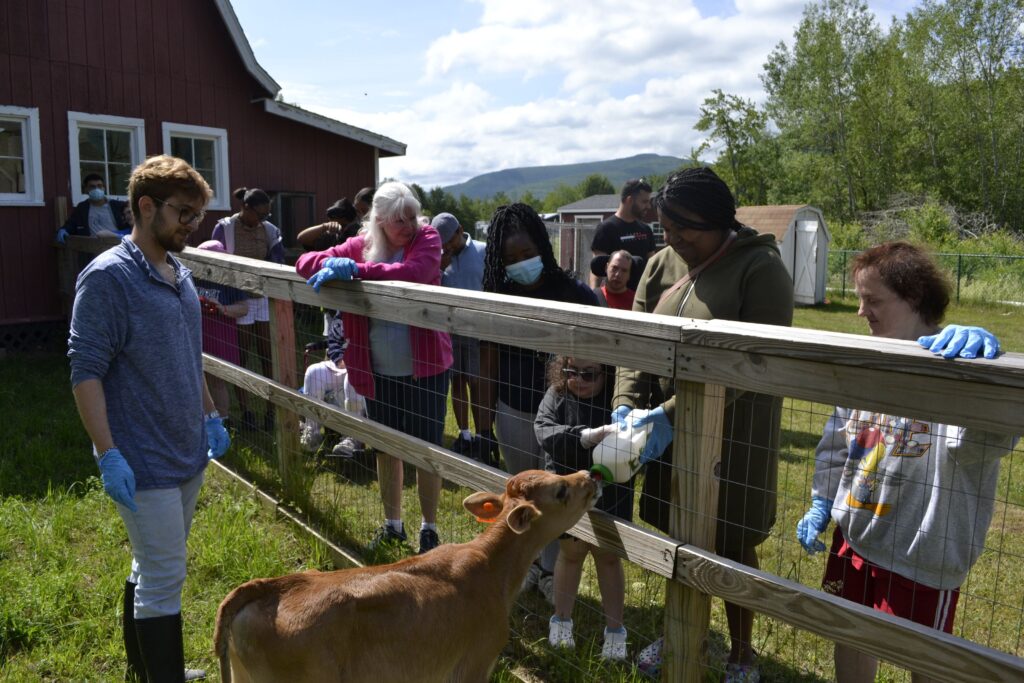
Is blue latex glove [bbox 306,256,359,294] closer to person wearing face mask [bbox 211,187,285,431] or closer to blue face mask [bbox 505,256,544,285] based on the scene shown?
blue face mask [bbox 505,256,544,285]

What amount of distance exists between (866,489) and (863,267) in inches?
30.4

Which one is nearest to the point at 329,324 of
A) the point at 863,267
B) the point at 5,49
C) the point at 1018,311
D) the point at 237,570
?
the point at 237,570

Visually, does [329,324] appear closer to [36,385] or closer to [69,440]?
[69,440]

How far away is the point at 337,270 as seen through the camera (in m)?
4.19

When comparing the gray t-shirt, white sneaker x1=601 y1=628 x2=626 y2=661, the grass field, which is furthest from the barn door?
white sneaker x1=601 y1=628 x2=626 y2=661

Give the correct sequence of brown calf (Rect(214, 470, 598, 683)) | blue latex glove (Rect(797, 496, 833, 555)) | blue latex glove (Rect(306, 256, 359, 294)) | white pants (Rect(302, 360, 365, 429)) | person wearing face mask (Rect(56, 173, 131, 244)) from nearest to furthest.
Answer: brown calf (Rect(214, 470, 598, 683)), blue latex glove (Rect(797, 496, 833, 555)), blue latex glove (Rect(306, 256, 359, 294)), white pants (Rect(302, 360, 365, 429)), person wearing face mask (Rect(56, 173, 131, 244))

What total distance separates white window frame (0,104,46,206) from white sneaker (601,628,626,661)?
1063 centimetres

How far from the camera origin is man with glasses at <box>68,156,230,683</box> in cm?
288

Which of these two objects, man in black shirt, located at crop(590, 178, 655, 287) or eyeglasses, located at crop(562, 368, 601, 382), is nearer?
eyeglasses, located at crop(562, 368, 601, 382)

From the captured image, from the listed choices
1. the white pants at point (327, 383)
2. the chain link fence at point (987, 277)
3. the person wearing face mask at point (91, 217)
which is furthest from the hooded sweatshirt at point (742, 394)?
the chain link fence at point (987, 277)

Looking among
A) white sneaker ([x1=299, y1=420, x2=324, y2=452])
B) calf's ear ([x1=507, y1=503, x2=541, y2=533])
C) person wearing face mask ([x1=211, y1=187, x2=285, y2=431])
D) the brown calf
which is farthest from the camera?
person wearing face mask ([x1=211, y1=187, x2=285, y2=431])

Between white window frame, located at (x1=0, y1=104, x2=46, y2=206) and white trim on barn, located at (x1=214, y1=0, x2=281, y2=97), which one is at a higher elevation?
white trim on barn, located at (x1=214, y1=0, x2=281, y2=97)

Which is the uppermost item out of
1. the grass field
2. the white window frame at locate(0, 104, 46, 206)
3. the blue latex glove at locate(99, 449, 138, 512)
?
the white window frame at locate(0, 104, 46, 206)

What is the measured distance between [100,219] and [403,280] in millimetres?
8490
